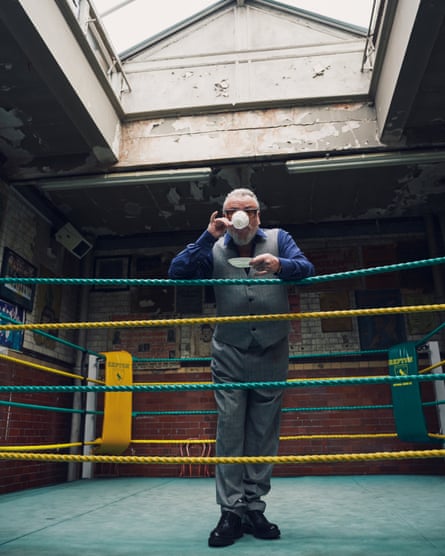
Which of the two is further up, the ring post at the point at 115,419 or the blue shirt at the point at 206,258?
the blue shirt at the point at 206,258

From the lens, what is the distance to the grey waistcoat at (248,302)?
1.91 meters

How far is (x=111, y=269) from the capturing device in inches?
229

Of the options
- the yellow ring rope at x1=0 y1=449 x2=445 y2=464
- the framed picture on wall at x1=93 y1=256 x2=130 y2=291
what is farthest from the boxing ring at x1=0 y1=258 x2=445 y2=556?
the framed picture on wall at x1=93 y1=256 x2=130 y2=291

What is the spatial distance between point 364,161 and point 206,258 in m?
2.68

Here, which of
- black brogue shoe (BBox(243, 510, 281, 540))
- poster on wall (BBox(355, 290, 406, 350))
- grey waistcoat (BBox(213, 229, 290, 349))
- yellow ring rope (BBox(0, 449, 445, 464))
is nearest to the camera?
yellow ring rope (BBox(0, 449, 445, 464))

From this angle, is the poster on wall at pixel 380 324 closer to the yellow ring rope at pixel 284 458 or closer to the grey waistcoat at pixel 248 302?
the grey waistcoat at pixel 248 302

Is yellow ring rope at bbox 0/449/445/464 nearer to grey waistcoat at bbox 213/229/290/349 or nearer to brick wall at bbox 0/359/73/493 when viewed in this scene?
grey waistcoat at bbox 213/229/290/349

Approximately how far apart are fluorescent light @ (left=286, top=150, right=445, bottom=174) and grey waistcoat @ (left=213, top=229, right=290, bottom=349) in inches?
91.7

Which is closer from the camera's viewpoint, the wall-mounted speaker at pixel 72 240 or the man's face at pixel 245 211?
the man's face at pixel 245 211

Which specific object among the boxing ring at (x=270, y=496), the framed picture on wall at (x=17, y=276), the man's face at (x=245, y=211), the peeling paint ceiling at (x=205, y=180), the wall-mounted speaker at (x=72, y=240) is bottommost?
the boxing ring at (x=270, y=496)

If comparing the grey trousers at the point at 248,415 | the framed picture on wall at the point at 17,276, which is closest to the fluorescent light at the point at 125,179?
the framed picture on wall at the point at 17,276

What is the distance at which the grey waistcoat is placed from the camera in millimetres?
1911

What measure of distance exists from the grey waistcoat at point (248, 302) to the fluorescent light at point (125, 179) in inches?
93.5

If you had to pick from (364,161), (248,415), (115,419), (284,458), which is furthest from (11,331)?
(364,161)
